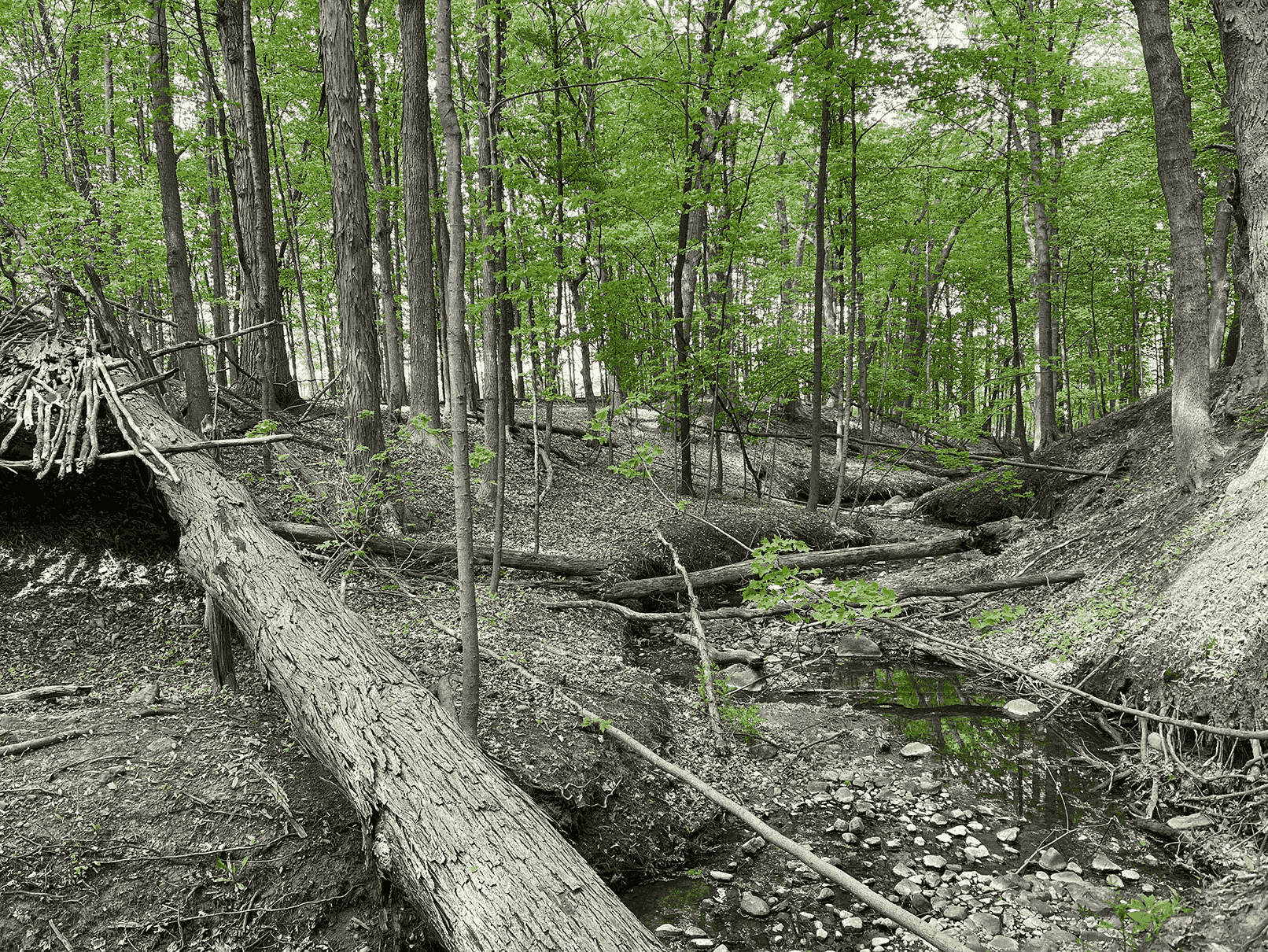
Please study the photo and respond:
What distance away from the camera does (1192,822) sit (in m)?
3.97

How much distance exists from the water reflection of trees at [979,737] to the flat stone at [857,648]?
1.06ft

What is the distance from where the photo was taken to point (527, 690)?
4918 mm

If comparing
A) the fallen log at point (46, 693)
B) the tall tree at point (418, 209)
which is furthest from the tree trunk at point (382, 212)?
the fallen log at point (46, 693)

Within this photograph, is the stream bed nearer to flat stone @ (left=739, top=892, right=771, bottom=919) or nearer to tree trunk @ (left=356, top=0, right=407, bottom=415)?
flat stone @ (left=739, top=892, right=771, bottom=919)

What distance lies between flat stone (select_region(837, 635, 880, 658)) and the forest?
0.16ft

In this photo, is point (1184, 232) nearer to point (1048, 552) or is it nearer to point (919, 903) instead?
point (1048, 552)

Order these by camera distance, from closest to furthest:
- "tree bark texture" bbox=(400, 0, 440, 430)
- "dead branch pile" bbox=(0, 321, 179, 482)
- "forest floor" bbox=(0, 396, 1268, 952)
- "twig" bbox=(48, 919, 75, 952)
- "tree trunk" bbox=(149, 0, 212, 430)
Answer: "twig" bbox=(48, 919, 75, 952) → "forest floor" bbox=(0, 396, 1268, 952) → "dead branch pile" bbox=(0, 321, 179, 482) → "tree trunk" bbox=(149, 0, 212, 430) → "tree bark texture" bbox=(400, 0, 440, 430)

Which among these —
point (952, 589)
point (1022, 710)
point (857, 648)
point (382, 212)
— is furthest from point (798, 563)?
point (382, 212)

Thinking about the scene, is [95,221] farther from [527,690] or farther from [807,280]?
[807,280]

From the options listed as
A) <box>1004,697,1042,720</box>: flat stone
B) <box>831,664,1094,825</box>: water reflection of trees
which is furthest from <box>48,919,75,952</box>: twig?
<box>1004,697,1042,720</box>: flat stone

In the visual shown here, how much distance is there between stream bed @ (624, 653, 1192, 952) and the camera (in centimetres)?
350

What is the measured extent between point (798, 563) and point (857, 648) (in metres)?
1.12

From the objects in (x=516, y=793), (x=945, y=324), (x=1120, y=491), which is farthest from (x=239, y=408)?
(x=945, y=324)

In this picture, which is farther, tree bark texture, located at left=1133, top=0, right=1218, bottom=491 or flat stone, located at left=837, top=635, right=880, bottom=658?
flat stone, located at left=837, top=635, right=880, bottom=658
